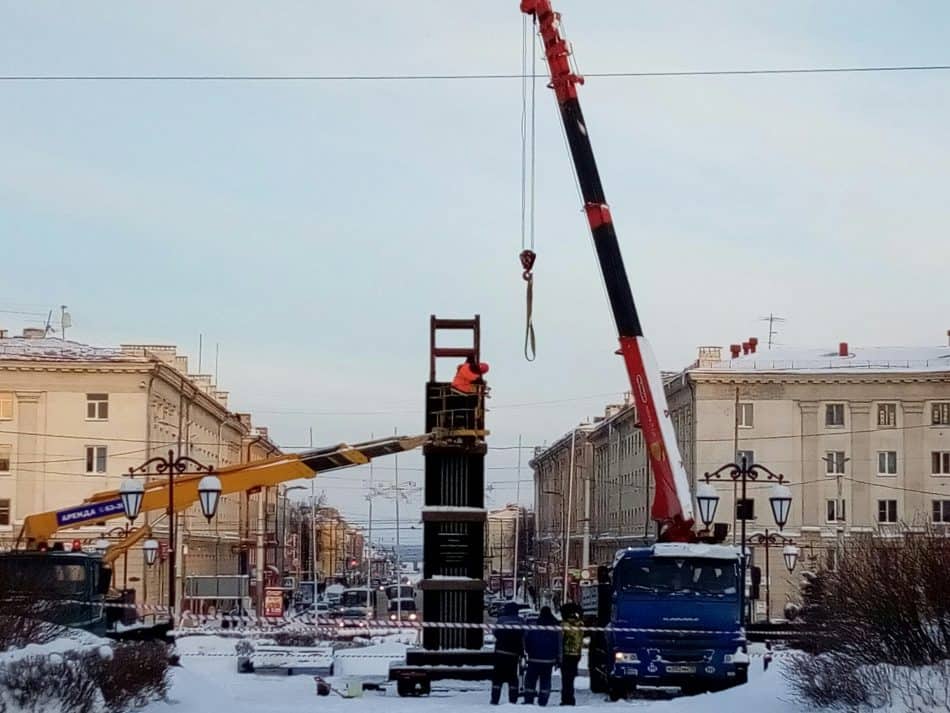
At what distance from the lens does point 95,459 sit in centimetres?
8125

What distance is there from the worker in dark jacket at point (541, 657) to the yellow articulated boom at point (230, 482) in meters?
7.66

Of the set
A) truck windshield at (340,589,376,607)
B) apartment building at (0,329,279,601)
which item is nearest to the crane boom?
apartment building at (0,329,279,601)

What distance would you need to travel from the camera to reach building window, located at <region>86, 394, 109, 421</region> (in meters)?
81.9

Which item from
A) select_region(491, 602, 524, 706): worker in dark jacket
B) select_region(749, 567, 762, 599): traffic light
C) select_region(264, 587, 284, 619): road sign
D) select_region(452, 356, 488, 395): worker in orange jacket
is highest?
select_region(452, 356, 488, 395): worker in orange jacket

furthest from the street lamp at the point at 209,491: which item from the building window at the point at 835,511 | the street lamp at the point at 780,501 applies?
the building window at the point at 835,511

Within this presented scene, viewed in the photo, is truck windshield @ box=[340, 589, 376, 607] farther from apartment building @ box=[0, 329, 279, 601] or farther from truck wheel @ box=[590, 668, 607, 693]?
truck wheel @ box=[590, 668, 607, 693]

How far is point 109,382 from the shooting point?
82062 millimetres

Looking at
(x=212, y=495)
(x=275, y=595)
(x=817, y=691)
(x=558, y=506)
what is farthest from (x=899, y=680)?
(x=558, y=506)

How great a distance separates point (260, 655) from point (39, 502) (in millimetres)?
46323

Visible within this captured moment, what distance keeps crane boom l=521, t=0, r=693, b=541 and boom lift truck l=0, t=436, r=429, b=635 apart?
Result: 389cm

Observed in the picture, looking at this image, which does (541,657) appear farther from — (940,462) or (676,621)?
(940,462)

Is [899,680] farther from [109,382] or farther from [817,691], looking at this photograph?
[109,382]

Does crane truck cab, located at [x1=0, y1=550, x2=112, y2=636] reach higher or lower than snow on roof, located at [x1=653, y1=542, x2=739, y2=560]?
lower

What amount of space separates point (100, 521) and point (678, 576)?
15.8m
